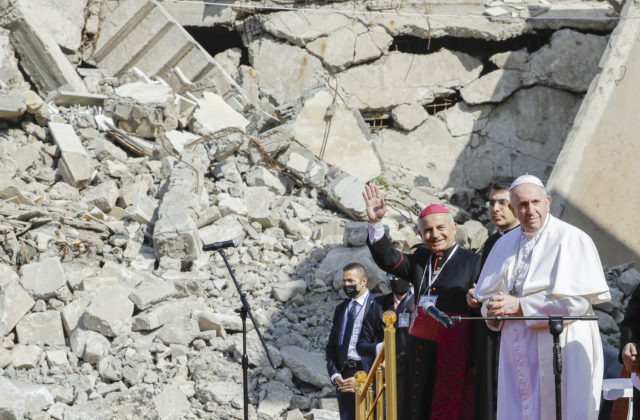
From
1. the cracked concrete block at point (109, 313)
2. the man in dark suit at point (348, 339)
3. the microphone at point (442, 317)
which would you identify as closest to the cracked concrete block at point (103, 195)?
the cracked concrete block at point (109, 313)

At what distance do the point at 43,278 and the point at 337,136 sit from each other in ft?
15.7

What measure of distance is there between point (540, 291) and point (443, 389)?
0.87 m

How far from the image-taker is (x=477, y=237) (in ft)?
29.5

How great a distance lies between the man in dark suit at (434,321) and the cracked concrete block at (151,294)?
327 cm

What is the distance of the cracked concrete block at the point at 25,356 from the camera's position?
6.58m

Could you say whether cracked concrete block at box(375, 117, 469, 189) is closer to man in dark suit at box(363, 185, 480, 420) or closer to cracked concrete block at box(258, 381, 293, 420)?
cracked concrete block at box(258, 381, 293, 420)

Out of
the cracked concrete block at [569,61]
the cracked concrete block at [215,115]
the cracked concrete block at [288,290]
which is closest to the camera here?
the cracked concrete block at [288,290]

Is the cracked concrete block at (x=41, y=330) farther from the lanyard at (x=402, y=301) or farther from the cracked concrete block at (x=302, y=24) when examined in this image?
the cracked concrete block at (x=302, y=24)

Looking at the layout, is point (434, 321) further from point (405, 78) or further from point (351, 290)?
point (405, 78)

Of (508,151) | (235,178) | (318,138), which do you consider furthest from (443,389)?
(508,151)

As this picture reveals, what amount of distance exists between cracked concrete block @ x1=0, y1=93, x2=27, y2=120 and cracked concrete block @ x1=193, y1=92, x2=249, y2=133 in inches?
92.7

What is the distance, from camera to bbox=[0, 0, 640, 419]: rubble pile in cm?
673

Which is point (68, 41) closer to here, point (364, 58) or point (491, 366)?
point (364, 58)

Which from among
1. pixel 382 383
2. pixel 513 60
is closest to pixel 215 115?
pixel 513 60
